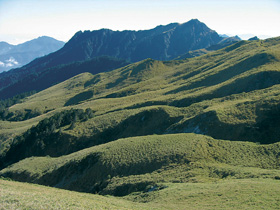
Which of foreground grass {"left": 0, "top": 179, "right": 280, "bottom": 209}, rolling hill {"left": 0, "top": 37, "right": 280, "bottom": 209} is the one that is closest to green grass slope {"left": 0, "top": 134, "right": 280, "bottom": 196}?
rolling hill {"left": 0, "top": 37, "right": 280, "bottom": 209}

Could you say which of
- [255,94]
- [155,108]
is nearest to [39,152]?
[155,108]

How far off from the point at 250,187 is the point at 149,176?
1868cm

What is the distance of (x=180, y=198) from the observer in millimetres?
30297

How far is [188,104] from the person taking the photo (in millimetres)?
85062

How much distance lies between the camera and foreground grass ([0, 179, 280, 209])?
75.0ft

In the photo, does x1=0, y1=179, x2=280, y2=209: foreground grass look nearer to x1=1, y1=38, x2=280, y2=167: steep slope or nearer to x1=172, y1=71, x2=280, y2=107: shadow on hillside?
x1=1, y1=38, x2=280, y2=167: steep slope

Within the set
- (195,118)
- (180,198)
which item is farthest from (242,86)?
(180,198)

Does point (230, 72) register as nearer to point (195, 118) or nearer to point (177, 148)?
point (195, 118)

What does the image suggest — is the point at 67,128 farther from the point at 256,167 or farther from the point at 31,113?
the point at 31,113

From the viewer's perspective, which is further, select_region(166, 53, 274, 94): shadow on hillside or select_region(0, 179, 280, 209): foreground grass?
select_region(166, 53, 274, 94): shadow on hillside

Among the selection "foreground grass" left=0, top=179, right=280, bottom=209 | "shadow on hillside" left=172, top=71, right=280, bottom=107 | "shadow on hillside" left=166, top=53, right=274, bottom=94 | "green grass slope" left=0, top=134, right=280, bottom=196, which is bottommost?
"green grass slope" left=0, top=134, right=280, bottom=196

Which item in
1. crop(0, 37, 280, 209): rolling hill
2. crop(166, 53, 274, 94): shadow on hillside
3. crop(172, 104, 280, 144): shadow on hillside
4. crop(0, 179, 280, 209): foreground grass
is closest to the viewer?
crop(0, 179, 280, 209): foreground grass

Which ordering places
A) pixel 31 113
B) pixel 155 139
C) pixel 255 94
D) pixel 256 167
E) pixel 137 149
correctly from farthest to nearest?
pixel 31 113, pixel 255 94, pixel 155 139, pixel 137 149, pixel 256 167

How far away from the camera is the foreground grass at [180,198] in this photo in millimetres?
22875
